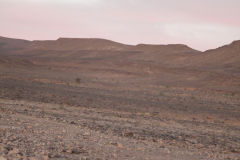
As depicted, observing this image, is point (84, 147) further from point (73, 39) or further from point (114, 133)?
point (73, 39)

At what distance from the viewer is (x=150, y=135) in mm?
10281

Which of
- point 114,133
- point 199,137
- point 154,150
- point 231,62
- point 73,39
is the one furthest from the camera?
point 73,39

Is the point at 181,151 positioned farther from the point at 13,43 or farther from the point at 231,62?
the point at 13,43

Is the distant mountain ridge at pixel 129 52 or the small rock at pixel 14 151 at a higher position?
the distant mountain ridge at pixel 129 52

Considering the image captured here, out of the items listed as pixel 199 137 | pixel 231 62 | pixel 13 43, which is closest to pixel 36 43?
pixel 13 43

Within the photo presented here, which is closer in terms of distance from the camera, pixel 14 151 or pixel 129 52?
pixel 14 151

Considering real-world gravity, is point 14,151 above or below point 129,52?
below

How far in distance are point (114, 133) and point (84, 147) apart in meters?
2.78

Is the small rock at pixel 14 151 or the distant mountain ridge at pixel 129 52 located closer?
the small rock at pixel 14 151

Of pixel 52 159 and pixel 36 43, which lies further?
pixel 36 43

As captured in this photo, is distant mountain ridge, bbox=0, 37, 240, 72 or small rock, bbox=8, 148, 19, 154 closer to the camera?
small rock, bbox=8, 148, 19, 154

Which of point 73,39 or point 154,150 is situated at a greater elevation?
point 73,39

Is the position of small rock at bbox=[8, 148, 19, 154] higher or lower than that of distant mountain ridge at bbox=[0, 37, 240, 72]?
lower

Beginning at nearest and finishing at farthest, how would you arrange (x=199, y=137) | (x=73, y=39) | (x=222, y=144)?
(x=222, y=144)
(x=199, y=137)
(x=73, y=39)
